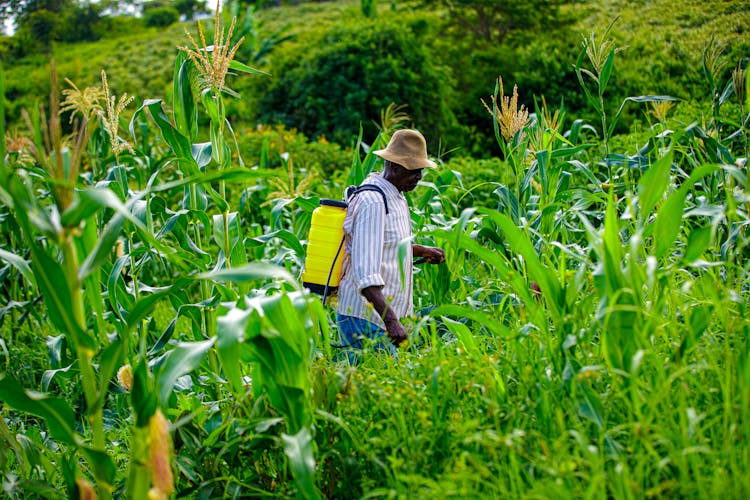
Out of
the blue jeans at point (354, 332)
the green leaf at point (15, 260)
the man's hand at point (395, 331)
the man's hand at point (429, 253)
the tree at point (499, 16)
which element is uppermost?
the tree at point (499, 16)

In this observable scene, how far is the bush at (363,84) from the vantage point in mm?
10195

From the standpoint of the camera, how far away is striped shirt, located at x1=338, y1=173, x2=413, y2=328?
3.04m

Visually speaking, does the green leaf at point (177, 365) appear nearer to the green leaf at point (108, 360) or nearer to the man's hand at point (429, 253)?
the green leaf at point (108, 360)

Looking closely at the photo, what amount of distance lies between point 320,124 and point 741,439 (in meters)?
9.35

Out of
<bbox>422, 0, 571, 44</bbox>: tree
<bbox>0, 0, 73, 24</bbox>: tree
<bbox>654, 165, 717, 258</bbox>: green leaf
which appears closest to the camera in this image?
<bbox>654, 165, 717, 258</bbox>: green leaf

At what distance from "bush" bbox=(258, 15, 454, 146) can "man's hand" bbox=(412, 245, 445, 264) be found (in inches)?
268

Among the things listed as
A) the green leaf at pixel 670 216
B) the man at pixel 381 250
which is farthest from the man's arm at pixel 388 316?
the green leaf at pixel 670 216

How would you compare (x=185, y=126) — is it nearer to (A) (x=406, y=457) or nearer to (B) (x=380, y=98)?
(A) (x=406, y=457)

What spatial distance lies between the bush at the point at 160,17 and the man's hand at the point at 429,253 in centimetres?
3553

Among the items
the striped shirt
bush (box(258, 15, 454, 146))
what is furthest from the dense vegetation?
bush (box(258, 15, 454, 146))

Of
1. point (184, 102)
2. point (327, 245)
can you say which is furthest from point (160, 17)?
point (327, 245)

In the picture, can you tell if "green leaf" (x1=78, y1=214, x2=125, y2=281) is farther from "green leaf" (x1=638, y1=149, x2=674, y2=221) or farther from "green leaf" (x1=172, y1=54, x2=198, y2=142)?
"green leaf" (x1=638, y1=149, x2=674, y2=221)

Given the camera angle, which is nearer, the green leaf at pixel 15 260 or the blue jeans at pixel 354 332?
the green leaf at pixel 15 260

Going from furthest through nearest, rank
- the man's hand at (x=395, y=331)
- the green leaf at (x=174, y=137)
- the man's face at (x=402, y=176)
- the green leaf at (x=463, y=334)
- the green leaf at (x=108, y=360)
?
the man's face at (x=402, y=176) < the green leaf at (x=174, y=137) < the man's hand at (x=395, y=331) < the green leaf at (x=463, y=334) < the green leaf at (x=108, y=360)
